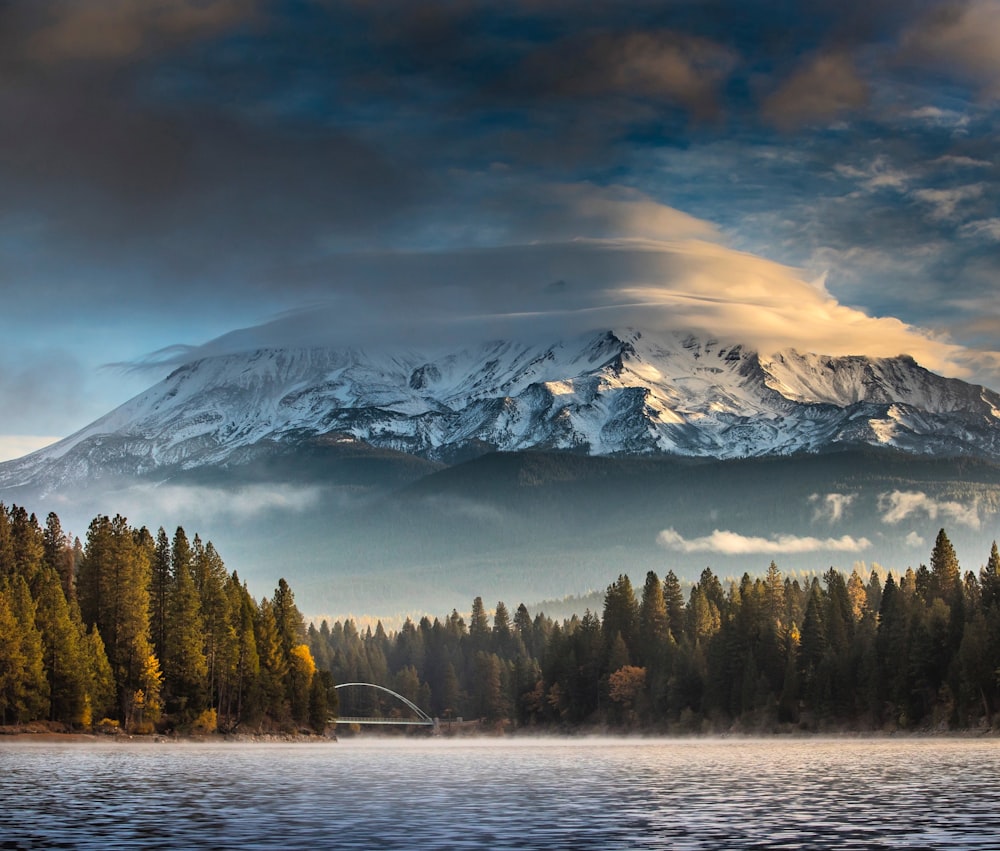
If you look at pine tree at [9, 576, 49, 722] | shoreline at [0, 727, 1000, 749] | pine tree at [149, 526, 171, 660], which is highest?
pine tree at [149, 526, 171, 660]

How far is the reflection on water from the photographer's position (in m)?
49.1

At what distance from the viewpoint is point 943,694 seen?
530 feet

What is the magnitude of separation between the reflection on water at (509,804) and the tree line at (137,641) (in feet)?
123

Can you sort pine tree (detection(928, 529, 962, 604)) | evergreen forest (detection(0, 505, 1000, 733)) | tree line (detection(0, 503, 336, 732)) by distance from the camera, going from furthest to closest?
1. pine tree (detection(928, 529, 962, 604))
2. evergreen forest (detection(0, 505, 1000, 733))
3. tree line (detection(0, 503, 336, 732))

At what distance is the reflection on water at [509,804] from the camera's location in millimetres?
49062

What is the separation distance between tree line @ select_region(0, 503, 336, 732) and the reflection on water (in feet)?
123

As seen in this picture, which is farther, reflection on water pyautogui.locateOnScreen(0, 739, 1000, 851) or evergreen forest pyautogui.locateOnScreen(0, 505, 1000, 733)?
evergreen forest pyautogui.locateOnScreen(0, 505, 1000, 733)

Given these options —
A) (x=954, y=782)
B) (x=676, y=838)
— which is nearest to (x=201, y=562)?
(x=954, y=782)

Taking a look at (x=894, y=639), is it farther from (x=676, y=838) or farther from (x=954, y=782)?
(x=676, y=838)

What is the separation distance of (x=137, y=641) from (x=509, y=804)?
97.8 metres

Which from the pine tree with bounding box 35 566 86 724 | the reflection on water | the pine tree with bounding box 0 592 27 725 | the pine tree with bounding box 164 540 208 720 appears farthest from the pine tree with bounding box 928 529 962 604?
the pine tree with bounding box 0 592 27 725

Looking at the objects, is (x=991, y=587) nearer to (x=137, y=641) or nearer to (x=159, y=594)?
(x=159, y=594)

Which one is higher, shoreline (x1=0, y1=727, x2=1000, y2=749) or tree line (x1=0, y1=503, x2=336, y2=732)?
tree line (x1=0, y1=503, x2=336, y2=732)

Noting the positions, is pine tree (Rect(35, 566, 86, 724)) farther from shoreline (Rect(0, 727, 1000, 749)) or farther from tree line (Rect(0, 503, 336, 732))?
shoreline (Rect(0, 727, 1000, 749))
